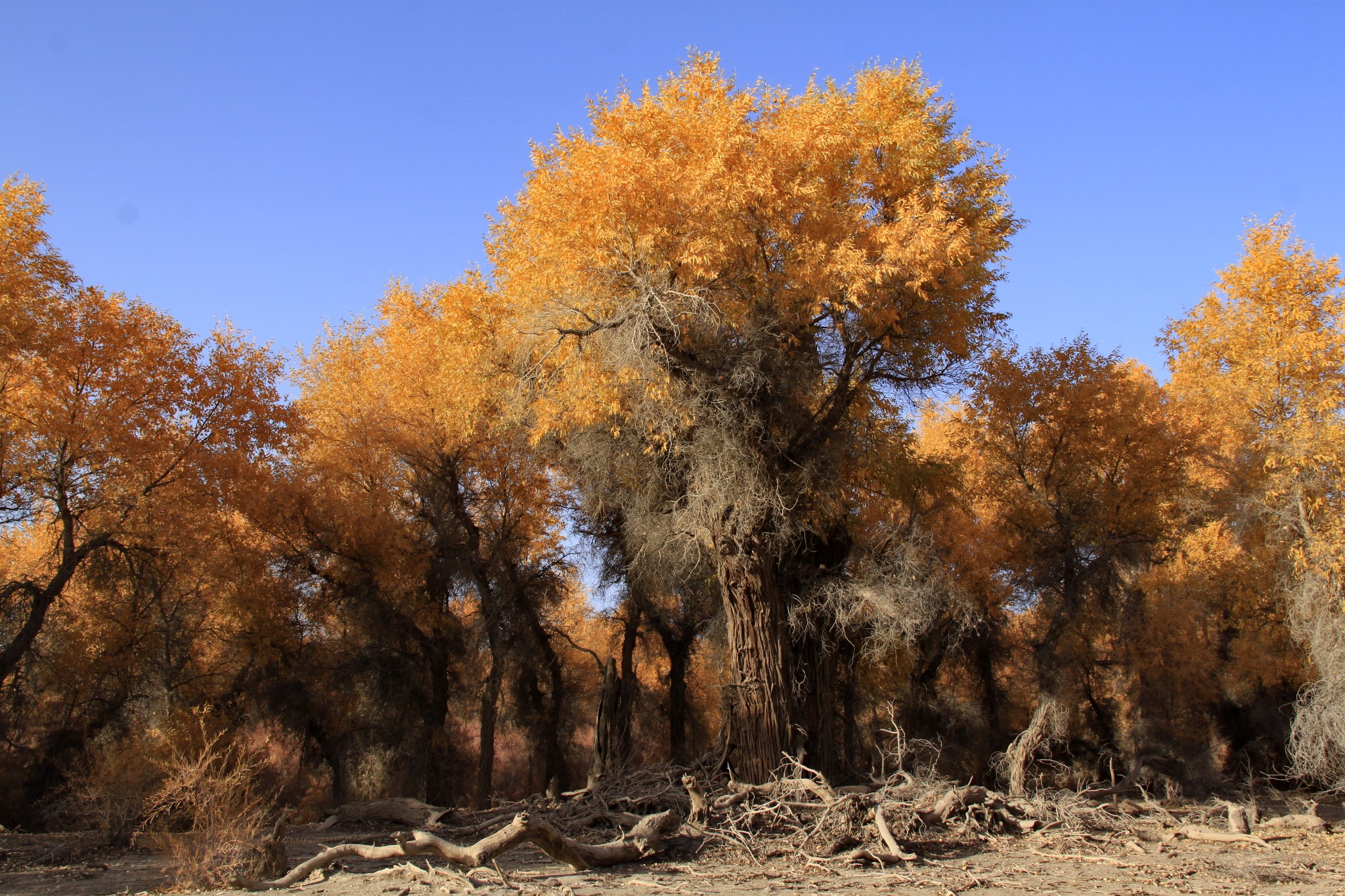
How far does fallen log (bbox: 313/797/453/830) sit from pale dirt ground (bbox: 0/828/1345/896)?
2.52 metres

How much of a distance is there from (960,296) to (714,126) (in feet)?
16.9

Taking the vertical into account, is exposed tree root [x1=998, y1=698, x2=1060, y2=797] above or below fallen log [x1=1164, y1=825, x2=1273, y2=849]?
above

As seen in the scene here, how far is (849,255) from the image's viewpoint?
42.9 ft

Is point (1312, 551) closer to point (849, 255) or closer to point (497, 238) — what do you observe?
point (849, 255)

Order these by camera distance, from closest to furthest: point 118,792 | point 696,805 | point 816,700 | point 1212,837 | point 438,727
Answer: point 696,805 < point 1212,837 < point 118,792 < point 816,700 < point 438,727

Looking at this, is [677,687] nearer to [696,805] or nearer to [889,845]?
[696,805]

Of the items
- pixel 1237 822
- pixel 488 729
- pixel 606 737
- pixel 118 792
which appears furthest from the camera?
pixel 488 729

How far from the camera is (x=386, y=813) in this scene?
14.4 meters

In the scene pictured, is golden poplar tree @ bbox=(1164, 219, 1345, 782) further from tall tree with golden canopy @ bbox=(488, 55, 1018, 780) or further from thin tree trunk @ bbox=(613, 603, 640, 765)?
thin tree trunk @ bbox=(613, 603, 640, 765)

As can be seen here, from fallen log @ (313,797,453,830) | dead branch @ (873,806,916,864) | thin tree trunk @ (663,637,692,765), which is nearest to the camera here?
dead branch @ (873,806,916,864)

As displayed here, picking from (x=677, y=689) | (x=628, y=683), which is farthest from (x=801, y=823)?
(x=677, y=689)

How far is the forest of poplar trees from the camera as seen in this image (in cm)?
1370

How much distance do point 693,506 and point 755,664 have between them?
2.59 meters

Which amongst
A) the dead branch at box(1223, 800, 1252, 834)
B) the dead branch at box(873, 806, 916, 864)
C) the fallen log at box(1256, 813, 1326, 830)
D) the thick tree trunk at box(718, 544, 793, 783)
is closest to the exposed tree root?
the dead branch at box(1223, 800, 1252, 834)
